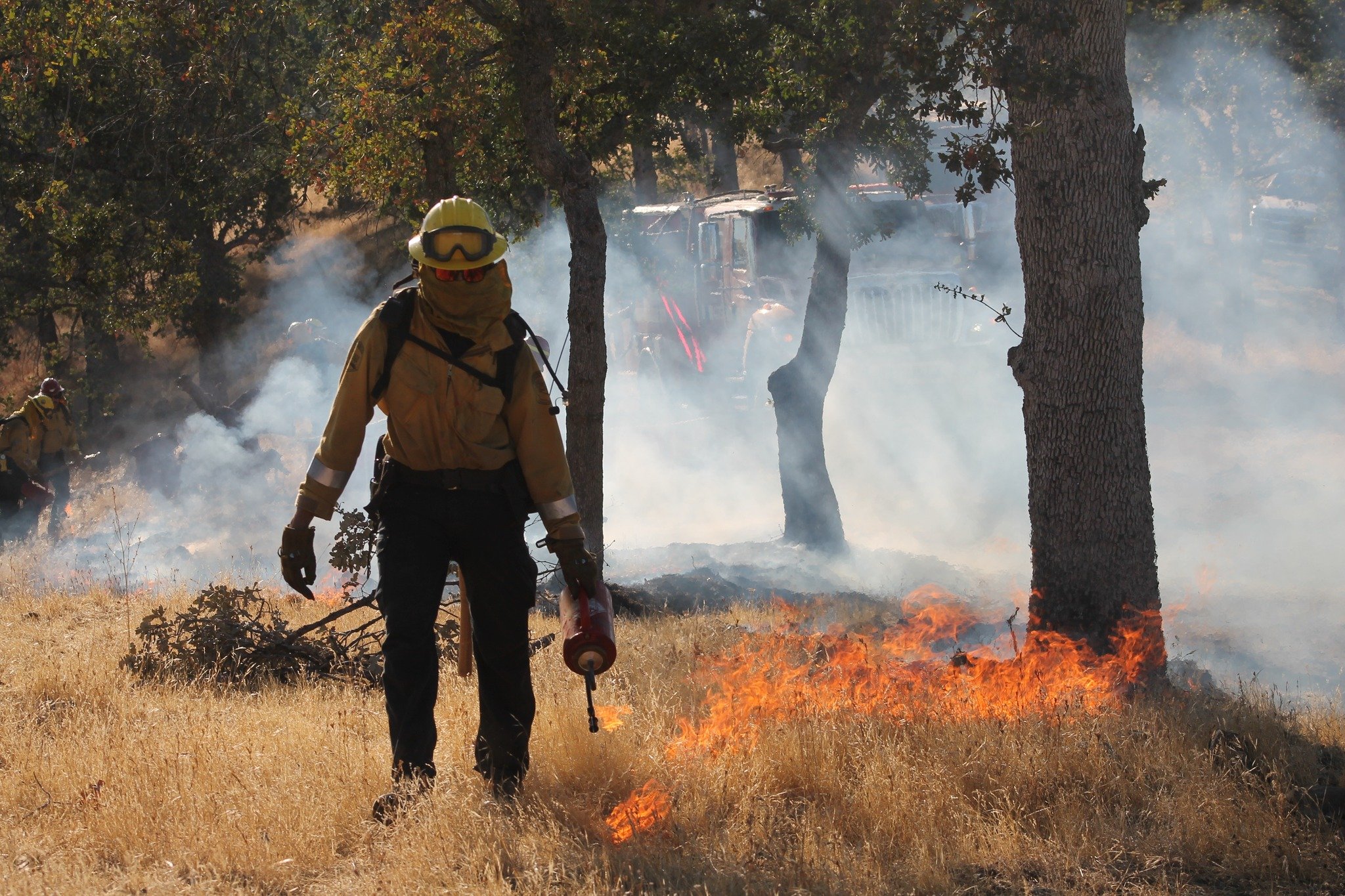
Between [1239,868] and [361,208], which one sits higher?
[361,208]

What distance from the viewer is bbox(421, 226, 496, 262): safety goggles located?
388cm

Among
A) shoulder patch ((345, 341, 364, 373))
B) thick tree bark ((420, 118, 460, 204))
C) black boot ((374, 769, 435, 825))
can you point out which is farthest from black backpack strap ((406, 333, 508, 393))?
thick tree bark ((420, 118, 460, 204))

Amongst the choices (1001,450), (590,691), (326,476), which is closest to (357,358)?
(326,476)

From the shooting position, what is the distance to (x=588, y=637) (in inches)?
154

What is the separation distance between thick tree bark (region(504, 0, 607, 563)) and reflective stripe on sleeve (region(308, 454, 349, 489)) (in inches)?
175

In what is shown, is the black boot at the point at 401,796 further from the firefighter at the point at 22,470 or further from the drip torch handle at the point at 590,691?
the firefighter at the point at 22,470

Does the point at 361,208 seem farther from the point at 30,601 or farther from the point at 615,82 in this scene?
the point at 30,601

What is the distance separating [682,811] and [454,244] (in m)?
1.99

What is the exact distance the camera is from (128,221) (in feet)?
32.6

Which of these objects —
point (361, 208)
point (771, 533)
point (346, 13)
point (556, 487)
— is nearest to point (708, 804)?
point (556, 487)

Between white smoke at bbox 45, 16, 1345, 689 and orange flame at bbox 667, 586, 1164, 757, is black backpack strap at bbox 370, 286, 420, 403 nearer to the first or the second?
orange flame at bbox 667, 586, 1164, 757

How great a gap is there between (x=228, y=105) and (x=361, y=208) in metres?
16.3

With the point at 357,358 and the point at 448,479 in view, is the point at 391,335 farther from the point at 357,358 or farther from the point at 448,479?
the point at 448,479

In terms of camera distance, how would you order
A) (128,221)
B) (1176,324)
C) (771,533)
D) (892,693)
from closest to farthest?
(892,693), (128,221), (771,533), (1176,324)
